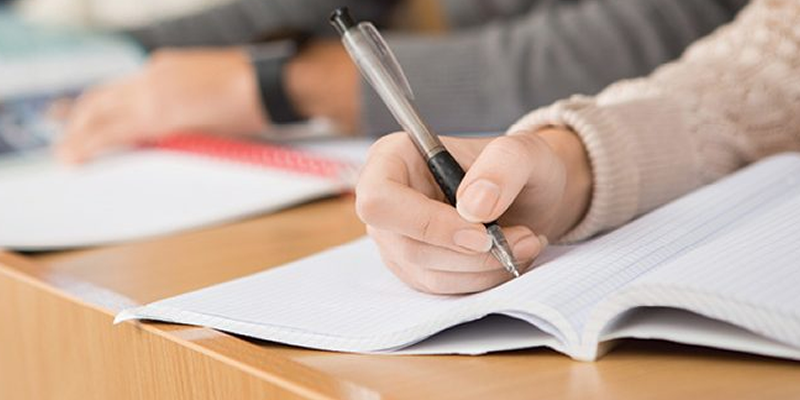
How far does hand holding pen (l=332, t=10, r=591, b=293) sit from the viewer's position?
510mm

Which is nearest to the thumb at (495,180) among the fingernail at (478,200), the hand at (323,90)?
the fingernail at (478,200)

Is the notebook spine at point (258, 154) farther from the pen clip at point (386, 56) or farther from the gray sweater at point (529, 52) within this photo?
the pen clip at point (386, 56)

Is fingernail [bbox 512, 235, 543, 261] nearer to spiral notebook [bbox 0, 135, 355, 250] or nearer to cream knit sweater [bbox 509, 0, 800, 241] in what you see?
cream knit sweater [bbox 509, 0, 800, 241]

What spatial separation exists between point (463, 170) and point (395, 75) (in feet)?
0.22

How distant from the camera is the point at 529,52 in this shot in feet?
3.63

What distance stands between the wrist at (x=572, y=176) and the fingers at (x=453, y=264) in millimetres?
65

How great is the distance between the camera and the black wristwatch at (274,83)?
50.6 inches

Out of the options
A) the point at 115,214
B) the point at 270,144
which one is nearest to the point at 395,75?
the point at 115,214

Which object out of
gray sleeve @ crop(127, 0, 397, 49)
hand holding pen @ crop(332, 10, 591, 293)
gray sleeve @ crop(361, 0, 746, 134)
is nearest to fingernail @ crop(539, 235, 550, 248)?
hand holding pen @ crop(332, 10, 591, 293)

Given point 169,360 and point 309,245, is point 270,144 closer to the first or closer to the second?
point 309,245

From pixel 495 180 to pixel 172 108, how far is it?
827 mm

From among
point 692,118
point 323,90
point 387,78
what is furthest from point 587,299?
point 323,90

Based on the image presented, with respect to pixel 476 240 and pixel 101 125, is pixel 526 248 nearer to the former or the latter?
pixel 476 240

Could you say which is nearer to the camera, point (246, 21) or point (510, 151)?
point (510, 151)
